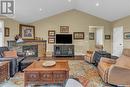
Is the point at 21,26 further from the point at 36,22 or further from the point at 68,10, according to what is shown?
the point at 68,10

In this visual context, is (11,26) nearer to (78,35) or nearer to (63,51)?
Result: (63,51)

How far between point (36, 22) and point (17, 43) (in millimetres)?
2899

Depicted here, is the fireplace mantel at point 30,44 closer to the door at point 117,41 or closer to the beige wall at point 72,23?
the beige wall at point 72,23

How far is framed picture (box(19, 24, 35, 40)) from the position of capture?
414 inches

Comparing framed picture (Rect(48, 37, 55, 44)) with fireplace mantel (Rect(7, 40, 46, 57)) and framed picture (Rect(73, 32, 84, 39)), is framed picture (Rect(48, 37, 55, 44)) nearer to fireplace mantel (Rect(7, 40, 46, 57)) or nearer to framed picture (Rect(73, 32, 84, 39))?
fireplace mantel (Rect(7, 40, 46, 57))

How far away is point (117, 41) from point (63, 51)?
364cm

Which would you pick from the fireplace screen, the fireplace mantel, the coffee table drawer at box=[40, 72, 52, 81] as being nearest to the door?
the fireplace mantel

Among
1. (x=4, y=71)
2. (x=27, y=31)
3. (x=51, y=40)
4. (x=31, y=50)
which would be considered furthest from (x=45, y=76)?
(x=51, y=40)

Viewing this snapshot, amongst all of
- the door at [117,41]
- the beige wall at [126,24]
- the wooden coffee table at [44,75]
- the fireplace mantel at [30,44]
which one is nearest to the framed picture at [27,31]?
the fireplace mantel at [30,44]

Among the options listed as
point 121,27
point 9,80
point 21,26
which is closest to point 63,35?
point 21,26

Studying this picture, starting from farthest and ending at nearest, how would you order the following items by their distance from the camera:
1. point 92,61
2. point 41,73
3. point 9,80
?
point 92,61 < point 9,80 < point 41,73

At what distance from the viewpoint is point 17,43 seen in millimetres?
9430

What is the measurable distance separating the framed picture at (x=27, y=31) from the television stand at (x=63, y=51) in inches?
70.6

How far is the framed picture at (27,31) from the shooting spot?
10.5 meters
